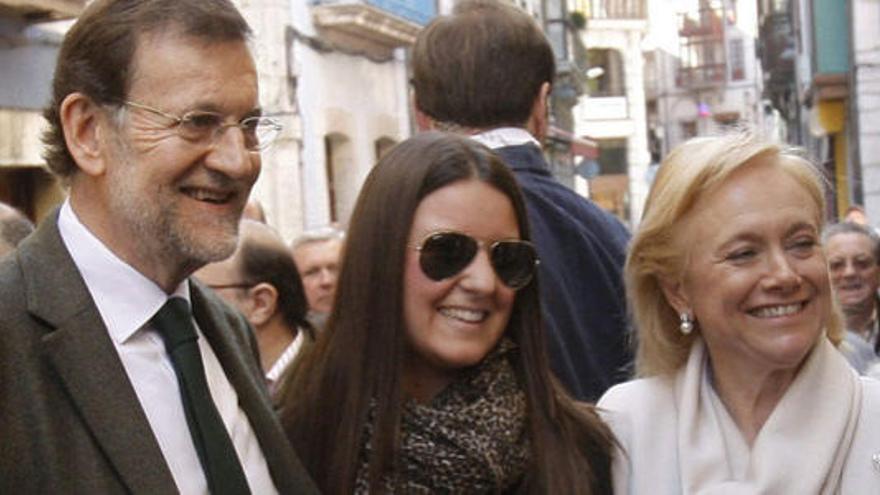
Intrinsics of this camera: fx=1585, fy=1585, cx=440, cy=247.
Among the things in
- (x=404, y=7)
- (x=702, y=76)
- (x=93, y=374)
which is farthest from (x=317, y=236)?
(x=702, y=76)

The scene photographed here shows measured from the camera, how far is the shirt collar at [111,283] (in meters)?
2.88

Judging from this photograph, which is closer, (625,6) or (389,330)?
(389,330)

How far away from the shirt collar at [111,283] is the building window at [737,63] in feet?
240

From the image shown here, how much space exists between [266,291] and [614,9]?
53.9 m

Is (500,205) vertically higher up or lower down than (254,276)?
higher up

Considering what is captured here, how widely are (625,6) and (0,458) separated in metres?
57.4

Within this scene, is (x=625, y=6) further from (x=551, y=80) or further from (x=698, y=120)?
(x=551, y=80)

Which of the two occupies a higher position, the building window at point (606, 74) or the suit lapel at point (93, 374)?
the suit lapel at point (93, 374)

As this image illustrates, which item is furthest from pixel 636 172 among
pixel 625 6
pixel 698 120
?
pixel 698 120

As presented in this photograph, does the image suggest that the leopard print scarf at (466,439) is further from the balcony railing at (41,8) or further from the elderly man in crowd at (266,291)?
the balcony railing at (41,8)

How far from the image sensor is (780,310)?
322 cm

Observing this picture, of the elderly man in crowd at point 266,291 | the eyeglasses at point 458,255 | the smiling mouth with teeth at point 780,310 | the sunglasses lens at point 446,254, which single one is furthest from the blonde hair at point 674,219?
the elderly man in crowd at point 266,291

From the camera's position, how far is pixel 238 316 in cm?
351

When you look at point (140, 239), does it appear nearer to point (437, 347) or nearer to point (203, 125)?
point (203, 125)
